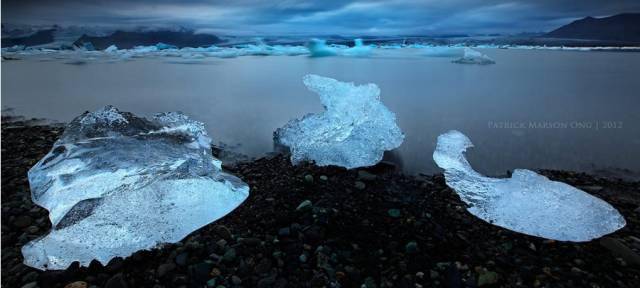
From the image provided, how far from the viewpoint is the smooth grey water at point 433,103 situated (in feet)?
12.6

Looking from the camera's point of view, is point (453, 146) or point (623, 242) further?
point (453, 146)

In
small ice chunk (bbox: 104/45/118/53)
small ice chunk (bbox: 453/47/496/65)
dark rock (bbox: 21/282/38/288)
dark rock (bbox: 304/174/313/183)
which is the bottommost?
dark rock (bbox: 21/282/38/288)

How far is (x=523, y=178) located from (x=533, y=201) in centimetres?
29

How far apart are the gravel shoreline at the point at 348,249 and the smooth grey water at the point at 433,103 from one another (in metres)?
0.94

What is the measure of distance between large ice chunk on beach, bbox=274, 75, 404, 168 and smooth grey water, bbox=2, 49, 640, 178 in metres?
0.32

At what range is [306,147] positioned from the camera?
3.22 m

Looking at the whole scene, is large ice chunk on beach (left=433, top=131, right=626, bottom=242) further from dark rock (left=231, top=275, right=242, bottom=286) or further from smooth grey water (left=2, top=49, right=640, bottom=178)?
dark rock (left=231, top=275, right=242, bottom=286)

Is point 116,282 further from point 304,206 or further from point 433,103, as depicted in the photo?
point 433,103

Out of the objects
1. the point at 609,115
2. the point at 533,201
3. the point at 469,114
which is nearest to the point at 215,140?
the point at 533,201

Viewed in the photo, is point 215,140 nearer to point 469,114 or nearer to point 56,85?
point 469,114

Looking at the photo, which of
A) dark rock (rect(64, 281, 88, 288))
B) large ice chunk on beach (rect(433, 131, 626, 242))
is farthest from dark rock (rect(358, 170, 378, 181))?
dark rock (rect(64, 281, 88, 288))

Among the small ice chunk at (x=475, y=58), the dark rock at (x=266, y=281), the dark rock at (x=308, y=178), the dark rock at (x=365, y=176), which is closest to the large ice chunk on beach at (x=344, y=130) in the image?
the dark rock at (x=365, y=176)

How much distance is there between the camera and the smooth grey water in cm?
386

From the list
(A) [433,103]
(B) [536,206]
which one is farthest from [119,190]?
(A) [433,103]
